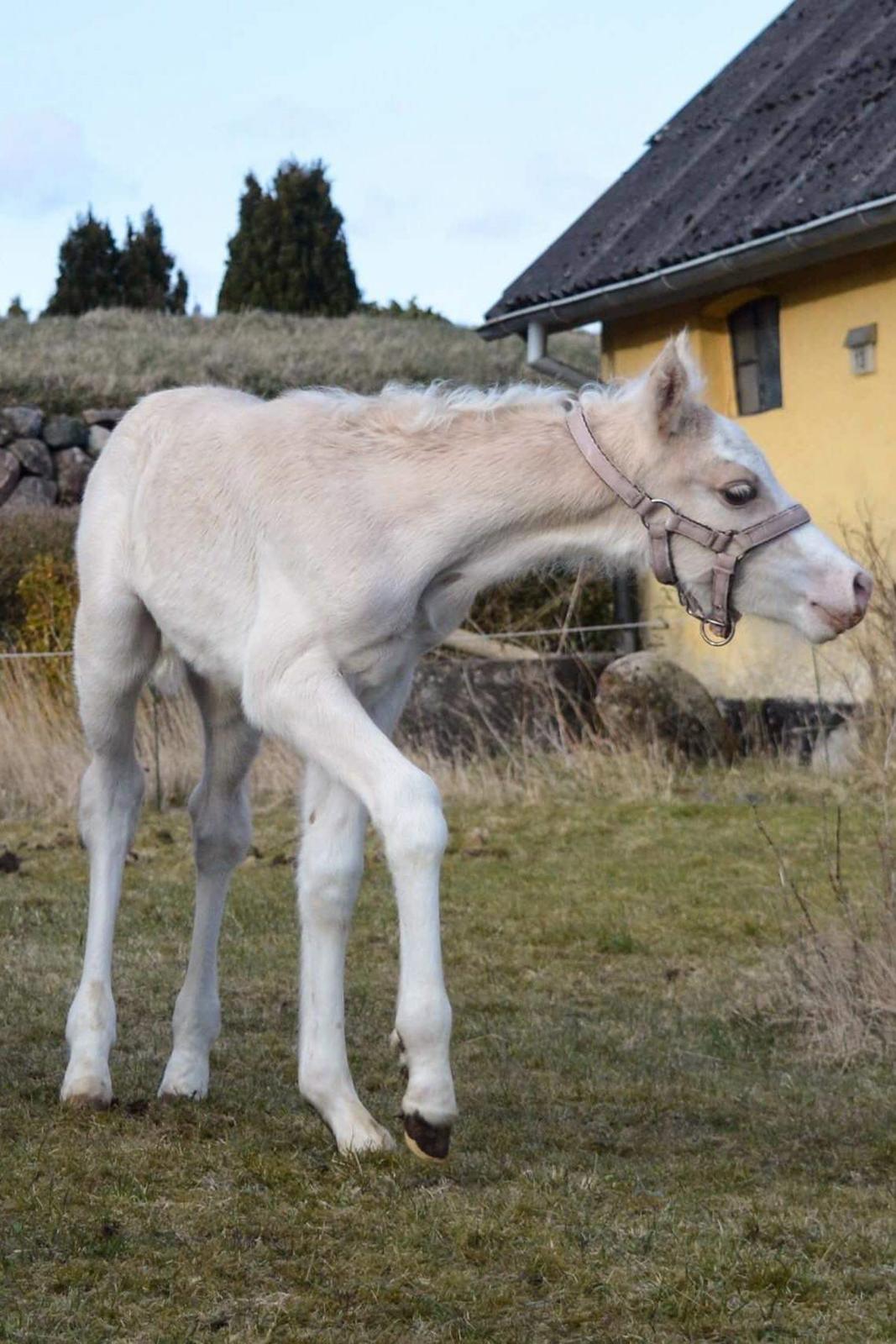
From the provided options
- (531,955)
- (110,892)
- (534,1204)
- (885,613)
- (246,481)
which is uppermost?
(246,481)

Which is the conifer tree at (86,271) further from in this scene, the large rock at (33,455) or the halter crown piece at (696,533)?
the halter crown piece at (696,533)

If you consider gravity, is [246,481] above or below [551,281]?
below

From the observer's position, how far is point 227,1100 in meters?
5.55

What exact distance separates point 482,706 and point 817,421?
3.44 m

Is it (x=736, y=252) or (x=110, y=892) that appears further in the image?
(x=736, y=252)

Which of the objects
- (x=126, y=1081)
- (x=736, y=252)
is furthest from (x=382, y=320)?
(x=126, y=1081)

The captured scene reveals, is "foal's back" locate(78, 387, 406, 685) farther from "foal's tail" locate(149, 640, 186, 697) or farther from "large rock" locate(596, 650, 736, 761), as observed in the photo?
"large rock" locate(596, 650, 736, 761)

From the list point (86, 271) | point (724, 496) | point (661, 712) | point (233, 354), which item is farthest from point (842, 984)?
point (86, 271)

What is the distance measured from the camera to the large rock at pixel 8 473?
2375 cm

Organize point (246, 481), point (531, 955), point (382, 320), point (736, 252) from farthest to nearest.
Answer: point (382, 320) < point (736, 252) < point (531, 955) < point (246, 481)

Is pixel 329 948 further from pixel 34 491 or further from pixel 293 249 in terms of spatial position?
pixel 293 249

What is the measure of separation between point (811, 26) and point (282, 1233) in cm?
1528

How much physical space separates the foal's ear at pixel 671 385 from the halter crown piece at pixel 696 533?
0.56ft

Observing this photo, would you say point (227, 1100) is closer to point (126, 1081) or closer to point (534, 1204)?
point (126, 1081)
